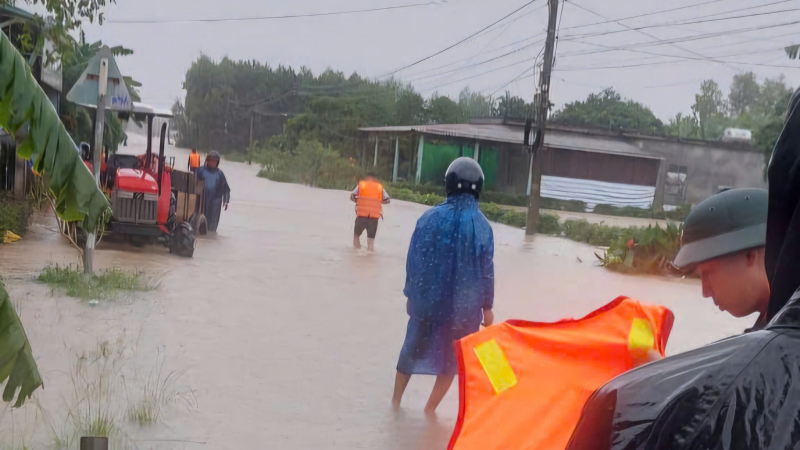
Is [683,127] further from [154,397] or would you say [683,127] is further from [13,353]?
[13,353]

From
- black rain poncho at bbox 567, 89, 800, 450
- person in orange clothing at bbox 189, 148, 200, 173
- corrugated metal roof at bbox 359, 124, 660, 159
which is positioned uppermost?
corrugated metal roof at bbox 359, 124, 660, 159

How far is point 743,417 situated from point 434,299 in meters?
3.87

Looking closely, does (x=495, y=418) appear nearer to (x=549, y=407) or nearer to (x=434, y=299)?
(x=549, y=407)

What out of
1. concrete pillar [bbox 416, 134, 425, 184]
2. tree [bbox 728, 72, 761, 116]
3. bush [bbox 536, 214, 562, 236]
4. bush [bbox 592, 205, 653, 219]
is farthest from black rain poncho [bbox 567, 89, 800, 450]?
bush [bbox 592, 205, 653, 219]

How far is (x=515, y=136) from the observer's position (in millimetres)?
12875

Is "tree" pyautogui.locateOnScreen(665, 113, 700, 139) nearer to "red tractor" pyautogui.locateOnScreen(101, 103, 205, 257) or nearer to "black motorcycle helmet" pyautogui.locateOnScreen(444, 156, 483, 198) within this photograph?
"red tractor" pyautogui.locateOnScreen(101, 103, 205, 257)

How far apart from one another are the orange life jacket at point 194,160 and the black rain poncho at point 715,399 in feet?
35.8

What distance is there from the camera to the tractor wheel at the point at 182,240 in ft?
35.3

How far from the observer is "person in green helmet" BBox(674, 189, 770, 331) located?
5.82 feet

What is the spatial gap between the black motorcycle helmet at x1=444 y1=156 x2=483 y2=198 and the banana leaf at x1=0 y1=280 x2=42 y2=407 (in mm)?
2386

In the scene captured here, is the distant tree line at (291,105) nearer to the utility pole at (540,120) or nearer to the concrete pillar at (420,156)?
the concrete pillar at (420,156)

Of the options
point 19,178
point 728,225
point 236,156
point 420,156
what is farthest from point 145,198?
point 728,225

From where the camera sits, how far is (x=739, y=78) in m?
13.4

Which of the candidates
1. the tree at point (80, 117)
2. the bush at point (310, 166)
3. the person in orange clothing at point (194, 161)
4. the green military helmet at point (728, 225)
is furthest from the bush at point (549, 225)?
the green military helmet at point (728, 225)
